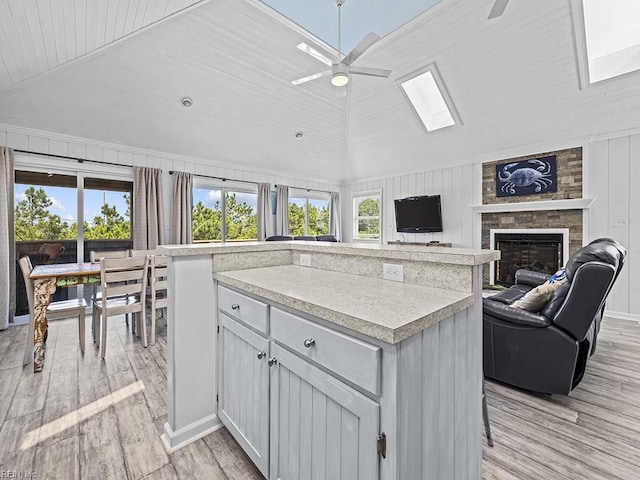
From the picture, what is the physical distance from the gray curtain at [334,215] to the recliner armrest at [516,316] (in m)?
5.73

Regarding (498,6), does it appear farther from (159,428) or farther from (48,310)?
(48,310)

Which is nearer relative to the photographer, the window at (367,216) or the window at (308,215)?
the window at (308,215)

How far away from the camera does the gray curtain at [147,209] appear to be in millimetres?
4648

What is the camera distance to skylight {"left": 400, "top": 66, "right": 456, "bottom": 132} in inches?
184

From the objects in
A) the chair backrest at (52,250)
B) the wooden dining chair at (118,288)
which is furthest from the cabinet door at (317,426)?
the chair backrest at (52,250)

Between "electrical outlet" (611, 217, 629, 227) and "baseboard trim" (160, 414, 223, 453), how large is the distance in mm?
5307

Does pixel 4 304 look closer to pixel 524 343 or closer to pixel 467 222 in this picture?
pixel 524 343

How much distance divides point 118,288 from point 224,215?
3146mm

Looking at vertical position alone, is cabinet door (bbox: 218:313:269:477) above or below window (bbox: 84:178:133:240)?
below

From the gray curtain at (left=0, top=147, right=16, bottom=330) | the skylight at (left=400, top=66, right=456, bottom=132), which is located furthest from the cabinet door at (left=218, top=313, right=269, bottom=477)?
the skylight at (left=400, top=66, right=456, bottom=132)

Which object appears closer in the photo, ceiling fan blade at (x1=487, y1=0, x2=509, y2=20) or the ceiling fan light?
ceiling fan blade at (x1=487, y1=0, x2=509, y2=20)

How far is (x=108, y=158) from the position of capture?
4.47 metres

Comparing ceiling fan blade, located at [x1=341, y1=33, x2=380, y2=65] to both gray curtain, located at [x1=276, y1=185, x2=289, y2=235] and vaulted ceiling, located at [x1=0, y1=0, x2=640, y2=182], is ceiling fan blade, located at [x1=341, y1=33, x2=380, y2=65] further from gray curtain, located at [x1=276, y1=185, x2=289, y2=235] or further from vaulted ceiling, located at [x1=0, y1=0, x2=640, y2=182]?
gray curtain, located at [x1=276, y1=185, x2=289, y2=235]

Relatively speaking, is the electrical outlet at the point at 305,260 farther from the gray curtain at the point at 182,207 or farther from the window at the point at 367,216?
the window at the point at 367,216
